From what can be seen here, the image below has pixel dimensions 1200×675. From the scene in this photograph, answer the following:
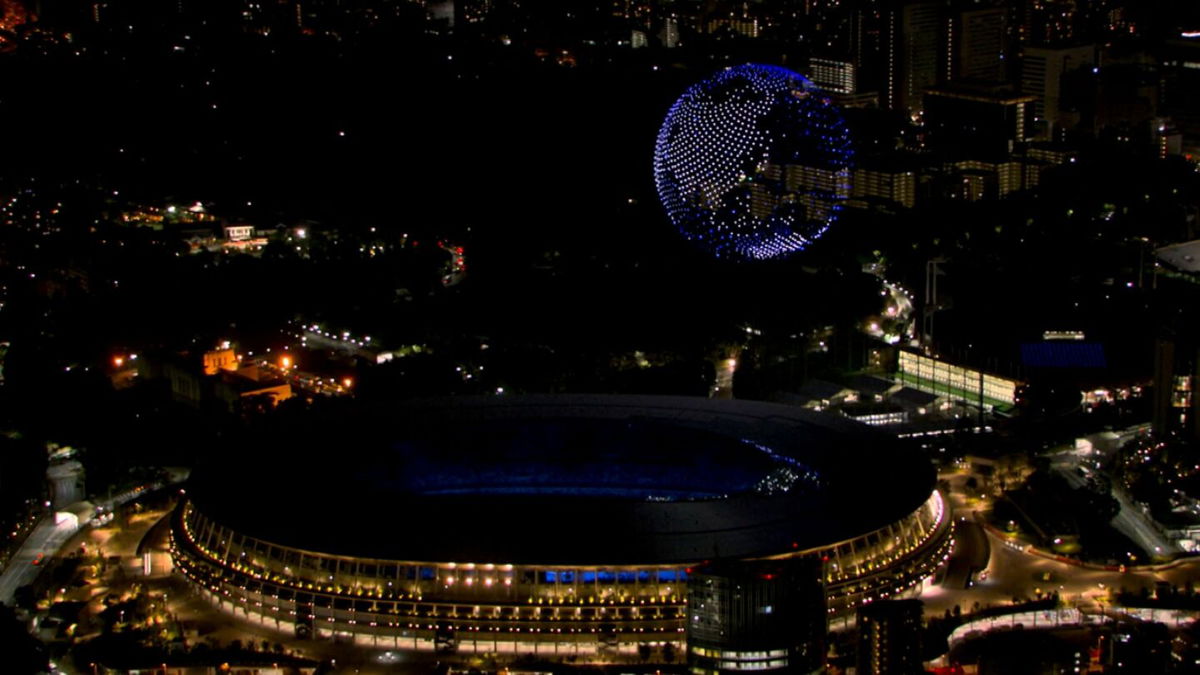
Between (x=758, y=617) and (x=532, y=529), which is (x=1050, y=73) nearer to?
(x=532, y=529)

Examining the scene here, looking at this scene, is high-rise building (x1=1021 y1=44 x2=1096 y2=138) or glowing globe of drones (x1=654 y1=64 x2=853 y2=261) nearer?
glowing globe of drones (x1=654 y1=64 x2=853 y2=261)

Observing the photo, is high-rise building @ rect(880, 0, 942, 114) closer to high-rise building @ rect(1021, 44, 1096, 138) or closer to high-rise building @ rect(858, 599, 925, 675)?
high-rise building @ rect(1021, 44, 1096, 138)

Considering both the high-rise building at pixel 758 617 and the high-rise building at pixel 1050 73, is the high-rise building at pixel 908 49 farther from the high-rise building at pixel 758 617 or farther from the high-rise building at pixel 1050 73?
the high-rise building at pixel 758 617

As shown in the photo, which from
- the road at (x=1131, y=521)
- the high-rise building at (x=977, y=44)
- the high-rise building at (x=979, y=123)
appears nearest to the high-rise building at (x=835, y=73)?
the high-rise building at (x=977, y=44)

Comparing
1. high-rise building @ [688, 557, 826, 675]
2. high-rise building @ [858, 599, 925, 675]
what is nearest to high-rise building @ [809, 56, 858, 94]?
high-rise building @ [858, 599, 925, 675]

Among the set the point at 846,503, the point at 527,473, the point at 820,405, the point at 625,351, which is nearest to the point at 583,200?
the point at 625,351

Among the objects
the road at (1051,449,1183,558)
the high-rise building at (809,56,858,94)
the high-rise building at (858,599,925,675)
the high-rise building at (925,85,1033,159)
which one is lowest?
the road at (1051,449,1183,558)
